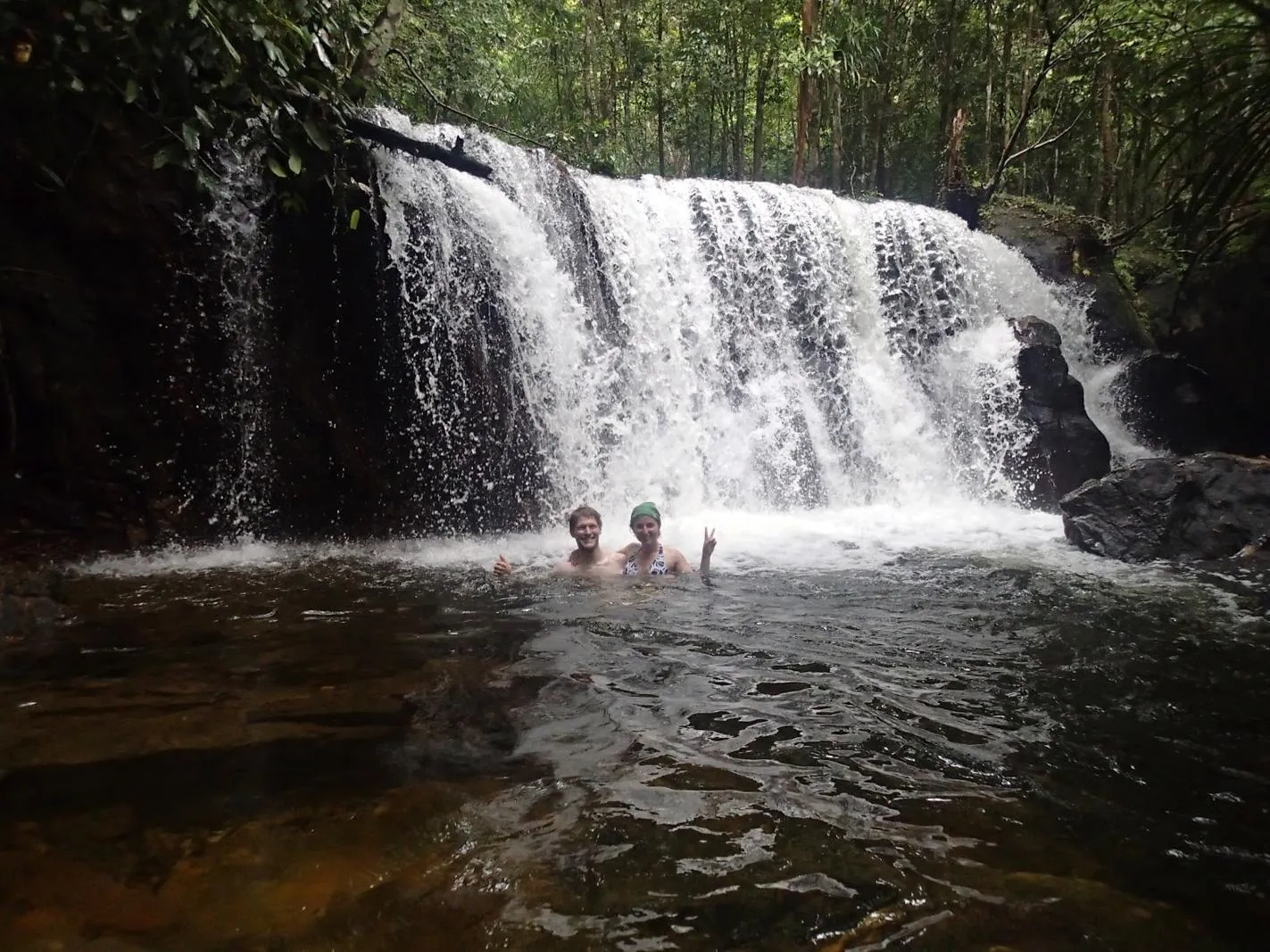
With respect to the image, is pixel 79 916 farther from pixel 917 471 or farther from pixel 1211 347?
pixel 1211 347

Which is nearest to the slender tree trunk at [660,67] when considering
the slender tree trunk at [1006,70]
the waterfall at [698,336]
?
the slender tree trunk at [1006,70]

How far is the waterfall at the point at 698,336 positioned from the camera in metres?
7.90

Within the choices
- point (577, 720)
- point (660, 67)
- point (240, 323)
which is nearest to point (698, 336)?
point (240, 323)

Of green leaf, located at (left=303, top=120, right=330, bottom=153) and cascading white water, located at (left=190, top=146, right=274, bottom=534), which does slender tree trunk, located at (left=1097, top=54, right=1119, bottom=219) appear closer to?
cascading white water, located at (left=190, top=146, right=274, bottom=534)

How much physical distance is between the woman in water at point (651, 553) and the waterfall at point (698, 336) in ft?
8.36

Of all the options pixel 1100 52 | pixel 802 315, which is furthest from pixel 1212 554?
pixel 1100 52

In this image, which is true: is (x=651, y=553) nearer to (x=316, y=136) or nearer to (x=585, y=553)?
(x=585, y=553)

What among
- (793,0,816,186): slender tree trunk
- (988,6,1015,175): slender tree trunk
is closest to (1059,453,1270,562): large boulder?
(988,6,1015,175): slender tree trunk

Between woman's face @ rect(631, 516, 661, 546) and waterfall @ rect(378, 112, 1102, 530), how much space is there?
2673mm

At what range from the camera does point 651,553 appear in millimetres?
5512

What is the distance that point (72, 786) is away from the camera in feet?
8.01

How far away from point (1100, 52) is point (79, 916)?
1566 centimetres

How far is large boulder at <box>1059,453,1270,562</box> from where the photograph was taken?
20.5 feet

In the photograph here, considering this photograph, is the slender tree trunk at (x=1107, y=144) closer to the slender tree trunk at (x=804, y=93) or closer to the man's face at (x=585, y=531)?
the slender tree trunk at (x=804, y=93)
